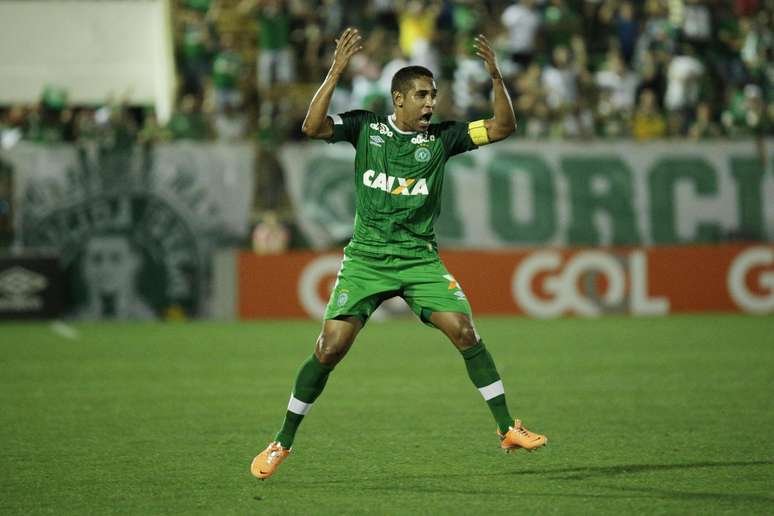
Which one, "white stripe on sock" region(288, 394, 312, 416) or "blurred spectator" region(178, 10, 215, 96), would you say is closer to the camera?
"white stripe on sock" region(288, 394, 312, 416)

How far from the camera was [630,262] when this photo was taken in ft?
63.4

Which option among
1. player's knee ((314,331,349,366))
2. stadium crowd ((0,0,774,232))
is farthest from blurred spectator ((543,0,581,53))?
player's knee ((314,331,349,366))

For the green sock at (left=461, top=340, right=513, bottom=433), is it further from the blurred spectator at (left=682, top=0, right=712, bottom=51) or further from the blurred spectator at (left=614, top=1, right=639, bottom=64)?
the blurred spectator at (left=682, top=0, right=712, bottom=51)

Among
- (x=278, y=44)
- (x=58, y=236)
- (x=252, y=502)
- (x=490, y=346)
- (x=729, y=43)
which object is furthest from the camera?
(x=729, y=43)

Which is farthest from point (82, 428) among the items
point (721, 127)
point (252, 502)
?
point (721, 127)

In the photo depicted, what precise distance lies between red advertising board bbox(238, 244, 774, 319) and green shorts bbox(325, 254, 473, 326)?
11.9 meters

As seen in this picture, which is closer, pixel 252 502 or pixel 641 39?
pixel 252 502

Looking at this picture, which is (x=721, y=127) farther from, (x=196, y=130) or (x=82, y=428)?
(x=82, y=428)

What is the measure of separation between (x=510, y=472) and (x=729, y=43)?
17.3 m

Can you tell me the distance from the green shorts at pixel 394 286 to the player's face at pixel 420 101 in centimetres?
76

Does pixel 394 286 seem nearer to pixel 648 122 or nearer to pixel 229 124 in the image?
pixel 229 124

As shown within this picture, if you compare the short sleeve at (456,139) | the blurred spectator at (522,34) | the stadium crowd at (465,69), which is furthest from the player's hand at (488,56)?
the blurred spectator at (522,34)

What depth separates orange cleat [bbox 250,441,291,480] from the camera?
269 inches

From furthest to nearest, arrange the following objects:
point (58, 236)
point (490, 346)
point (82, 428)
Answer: point (58, 236) < point (490, 346) < point (82, 428)
